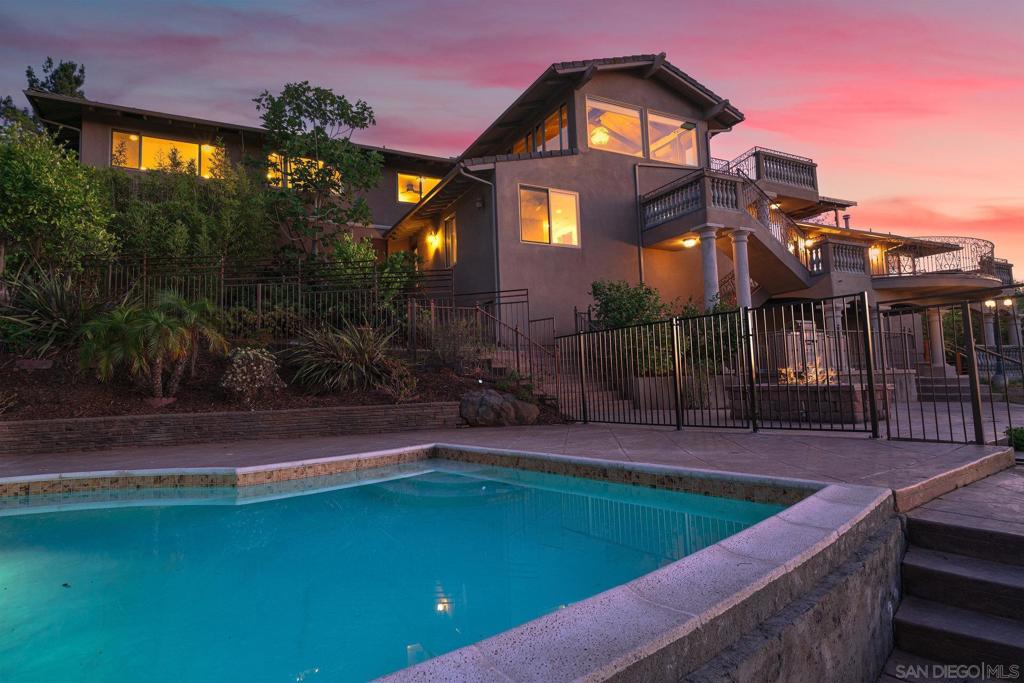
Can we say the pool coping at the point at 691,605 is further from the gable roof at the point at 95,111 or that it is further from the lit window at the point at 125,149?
the lit window at the point at 125,149

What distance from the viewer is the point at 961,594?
2.63 metres

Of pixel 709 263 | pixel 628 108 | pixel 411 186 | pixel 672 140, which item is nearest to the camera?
pixel 709 263

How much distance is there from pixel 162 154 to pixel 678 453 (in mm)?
20209

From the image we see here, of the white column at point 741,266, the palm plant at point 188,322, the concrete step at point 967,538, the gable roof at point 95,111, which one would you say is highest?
the gable roof at point 95,111

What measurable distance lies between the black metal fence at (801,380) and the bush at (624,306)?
3.33 feet

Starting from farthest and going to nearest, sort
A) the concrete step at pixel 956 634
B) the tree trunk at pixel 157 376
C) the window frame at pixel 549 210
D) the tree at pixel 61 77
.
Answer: the tree at pixel 61 77 < the window frame at pixel 549 210 < the tree trunk at pixel 157 376 < the concrete step at pixel 956 634

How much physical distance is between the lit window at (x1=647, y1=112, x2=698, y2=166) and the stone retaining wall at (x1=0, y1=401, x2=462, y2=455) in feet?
38.4

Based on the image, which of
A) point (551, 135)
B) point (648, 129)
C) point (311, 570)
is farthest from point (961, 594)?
point (648, 129)

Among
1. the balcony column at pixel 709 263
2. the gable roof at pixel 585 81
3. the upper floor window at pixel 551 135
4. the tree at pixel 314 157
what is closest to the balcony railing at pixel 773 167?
Result: the gable roof at pixel 585 81

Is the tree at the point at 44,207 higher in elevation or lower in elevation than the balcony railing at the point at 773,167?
lower

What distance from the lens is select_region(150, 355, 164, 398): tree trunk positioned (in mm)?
8734

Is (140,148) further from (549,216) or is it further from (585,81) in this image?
(585,81)

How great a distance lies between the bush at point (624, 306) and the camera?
12406mm

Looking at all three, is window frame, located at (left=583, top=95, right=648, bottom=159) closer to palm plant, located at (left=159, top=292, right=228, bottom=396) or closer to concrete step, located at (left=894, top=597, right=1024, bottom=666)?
palm plant, located at (left=159, top=292, right=228, bottom=396)
